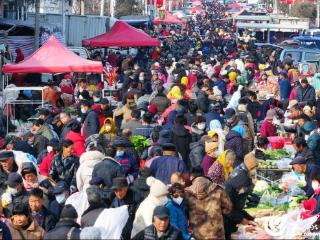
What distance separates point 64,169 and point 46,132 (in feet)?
9.96

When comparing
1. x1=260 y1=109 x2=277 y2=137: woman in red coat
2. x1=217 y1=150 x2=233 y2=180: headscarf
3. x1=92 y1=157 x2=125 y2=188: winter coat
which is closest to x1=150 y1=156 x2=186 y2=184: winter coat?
x1=92 y1=157 x2=125 y2=188: winter coat

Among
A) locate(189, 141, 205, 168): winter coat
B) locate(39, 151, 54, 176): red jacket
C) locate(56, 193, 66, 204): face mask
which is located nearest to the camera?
locate(56, 193, 66, 204): face mask

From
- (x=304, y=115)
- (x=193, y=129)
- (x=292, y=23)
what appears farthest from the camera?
(x=292, y=23)

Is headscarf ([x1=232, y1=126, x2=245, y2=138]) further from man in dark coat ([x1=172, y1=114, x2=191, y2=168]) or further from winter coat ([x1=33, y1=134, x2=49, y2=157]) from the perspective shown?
winter coat ([x1=33, y1=134, x2=49, y2=157])

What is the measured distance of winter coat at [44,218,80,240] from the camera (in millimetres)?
10148

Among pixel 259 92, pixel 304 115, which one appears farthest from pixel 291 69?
pixel 304 115

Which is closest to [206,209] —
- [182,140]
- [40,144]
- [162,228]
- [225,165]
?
[162,228]

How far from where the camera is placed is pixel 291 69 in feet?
100

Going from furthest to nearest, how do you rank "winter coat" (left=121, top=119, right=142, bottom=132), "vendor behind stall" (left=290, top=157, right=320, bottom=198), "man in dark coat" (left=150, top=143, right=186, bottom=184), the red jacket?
1. "winter coat" (left=121, top=119, right=142, bottom=132)
2. the red jacket
3. "vendor behind stall" (left=290, top=157, right=320, bottom=198)
4. "man in dark coat" (left=150, top=143, right=186, bottom=184)

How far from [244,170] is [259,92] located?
15.6m

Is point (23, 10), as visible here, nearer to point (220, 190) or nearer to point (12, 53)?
point (12, 53)

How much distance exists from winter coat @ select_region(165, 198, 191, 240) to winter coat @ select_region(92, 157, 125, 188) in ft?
5.73

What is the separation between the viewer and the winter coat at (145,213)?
38.3 feet

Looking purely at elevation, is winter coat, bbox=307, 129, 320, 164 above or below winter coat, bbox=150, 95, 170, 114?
above
